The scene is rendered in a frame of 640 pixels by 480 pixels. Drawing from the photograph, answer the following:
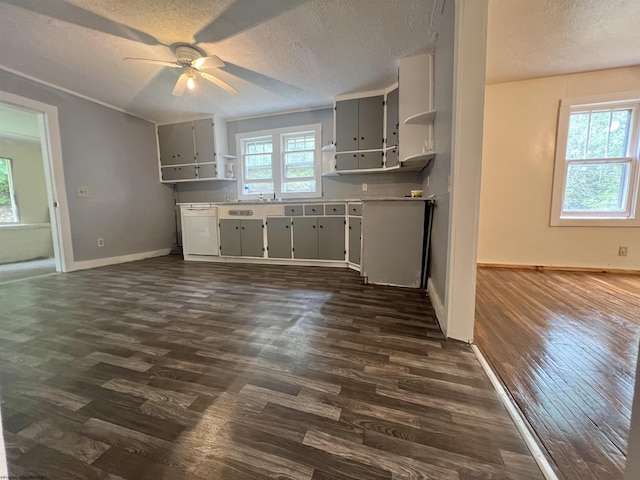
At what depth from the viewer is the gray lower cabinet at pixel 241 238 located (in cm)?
396

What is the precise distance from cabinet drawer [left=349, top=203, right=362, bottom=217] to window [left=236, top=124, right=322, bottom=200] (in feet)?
3.31

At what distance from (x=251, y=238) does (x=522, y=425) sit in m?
3.59

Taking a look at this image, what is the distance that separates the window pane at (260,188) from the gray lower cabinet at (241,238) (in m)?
0.93

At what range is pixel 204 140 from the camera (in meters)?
4.57

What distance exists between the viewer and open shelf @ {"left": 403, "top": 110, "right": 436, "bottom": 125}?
2.42 metres

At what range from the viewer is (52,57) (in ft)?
8.98

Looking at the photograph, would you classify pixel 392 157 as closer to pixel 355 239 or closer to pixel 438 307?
pixel 355 239

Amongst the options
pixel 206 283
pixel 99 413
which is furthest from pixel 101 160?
pixel 99 413

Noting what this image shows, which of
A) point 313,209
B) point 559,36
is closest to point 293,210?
point 313,209

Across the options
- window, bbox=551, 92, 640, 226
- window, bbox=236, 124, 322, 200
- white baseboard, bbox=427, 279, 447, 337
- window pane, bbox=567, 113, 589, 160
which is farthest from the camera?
window, bbox=236, 124, 322, 200

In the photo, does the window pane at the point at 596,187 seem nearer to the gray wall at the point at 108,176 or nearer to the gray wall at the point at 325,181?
the gray wall at the point at 325,181

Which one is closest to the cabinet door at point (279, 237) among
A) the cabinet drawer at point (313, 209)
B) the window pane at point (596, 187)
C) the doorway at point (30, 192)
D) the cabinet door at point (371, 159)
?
the cabinet drawer at point (313, 209)

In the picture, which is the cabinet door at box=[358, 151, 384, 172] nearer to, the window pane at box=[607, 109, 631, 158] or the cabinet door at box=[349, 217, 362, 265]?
the cabinet door at box=[349, 217, 362, 265]

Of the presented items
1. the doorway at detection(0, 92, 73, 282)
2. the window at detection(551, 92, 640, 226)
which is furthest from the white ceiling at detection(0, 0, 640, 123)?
the doorway at detection(0, 92, 73, 282)
